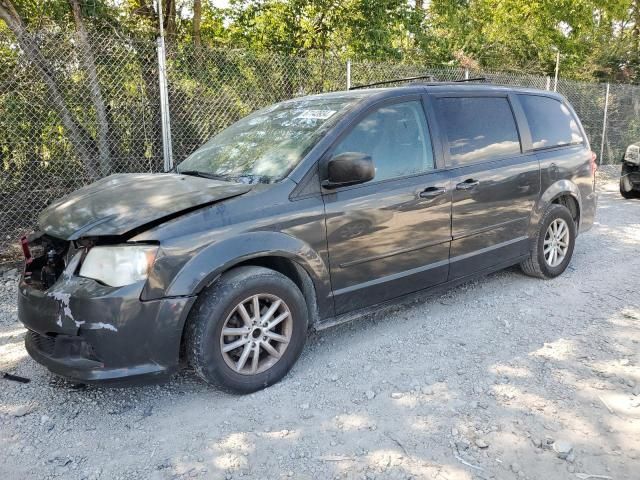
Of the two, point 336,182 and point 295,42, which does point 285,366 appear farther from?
point 295,42

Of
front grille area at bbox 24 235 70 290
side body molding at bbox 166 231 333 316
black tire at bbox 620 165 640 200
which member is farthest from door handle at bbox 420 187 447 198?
black tire at bbox 620 165 640 200

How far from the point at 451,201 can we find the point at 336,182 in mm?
1111

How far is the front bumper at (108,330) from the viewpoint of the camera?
109 inches

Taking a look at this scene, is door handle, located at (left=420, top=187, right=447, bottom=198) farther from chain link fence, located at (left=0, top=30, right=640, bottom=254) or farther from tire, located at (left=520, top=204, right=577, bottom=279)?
chain link fence, located at (left=0, top=30, right=640, bottom=254)

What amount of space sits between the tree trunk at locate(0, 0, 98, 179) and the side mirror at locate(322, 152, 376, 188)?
3.96m

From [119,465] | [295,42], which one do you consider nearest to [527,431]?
[119,465]

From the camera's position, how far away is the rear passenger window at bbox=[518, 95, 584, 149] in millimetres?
4852

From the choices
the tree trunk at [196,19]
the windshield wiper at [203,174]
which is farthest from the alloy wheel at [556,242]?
the tree trunk at [196,19]

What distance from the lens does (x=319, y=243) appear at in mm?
3404

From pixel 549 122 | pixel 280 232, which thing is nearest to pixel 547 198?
pixel 549 122

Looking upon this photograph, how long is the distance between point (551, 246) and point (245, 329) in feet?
11.0

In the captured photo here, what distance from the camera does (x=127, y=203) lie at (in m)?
3.16

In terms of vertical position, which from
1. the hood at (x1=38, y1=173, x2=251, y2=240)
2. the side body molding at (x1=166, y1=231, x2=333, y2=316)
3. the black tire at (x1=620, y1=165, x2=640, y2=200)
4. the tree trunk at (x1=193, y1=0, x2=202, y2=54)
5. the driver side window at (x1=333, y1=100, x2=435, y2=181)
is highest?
the tree trunk at (x1=193, y1=0, x2=202, y2=54)

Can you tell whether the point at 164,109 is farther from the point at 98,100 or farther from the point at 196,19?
the point at 196,19
